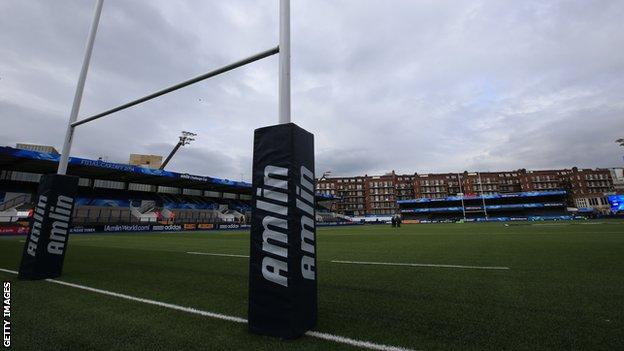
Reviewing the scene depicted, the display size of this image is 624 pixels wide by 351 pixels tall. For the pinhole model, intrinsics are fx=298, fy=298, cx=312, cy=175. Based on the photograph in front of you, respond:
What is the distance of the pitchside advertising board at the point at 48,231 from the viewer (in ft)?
20.4

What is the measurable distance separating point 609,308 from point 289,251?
397 cm

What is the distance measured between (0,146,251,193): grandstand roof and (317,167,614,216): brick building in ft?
224

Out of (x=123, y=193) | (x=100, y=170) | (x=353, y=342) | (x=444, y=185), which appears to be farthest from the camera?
(x=444, y=185)

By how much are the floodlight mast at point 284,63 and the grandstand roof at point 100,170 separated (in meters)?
36.1

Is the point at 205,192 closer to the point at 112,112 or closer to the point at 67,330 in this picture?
the point at 112,112

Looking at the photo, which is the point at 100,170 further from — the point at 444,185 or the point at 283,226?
the point at 444,185

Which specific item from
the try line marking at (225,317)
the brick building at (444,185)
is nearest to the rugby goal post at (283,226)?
the try line marking at (225,317)

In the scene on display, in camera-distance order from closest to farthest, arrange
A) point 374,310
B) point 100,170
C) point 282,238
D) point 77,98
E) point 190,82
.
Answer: point 282,238 < point 374,310 < point 190,82 < point 77,98 < point 100,170

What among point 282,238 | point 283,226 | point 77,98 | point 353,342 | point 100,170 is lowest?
point 353,342

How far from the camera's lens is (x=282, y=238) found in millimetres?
3225

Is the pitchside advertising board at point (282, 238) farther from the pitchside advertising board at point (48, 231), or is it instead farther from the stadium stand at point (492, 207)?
the stadium stand at point (492, 207)

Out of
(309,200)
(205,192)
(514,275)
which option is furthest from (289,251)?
(205,192)

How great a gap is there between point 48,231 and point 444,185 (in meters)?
116

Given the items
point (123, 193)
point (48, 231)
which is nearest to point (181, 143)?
point (123, 193)
